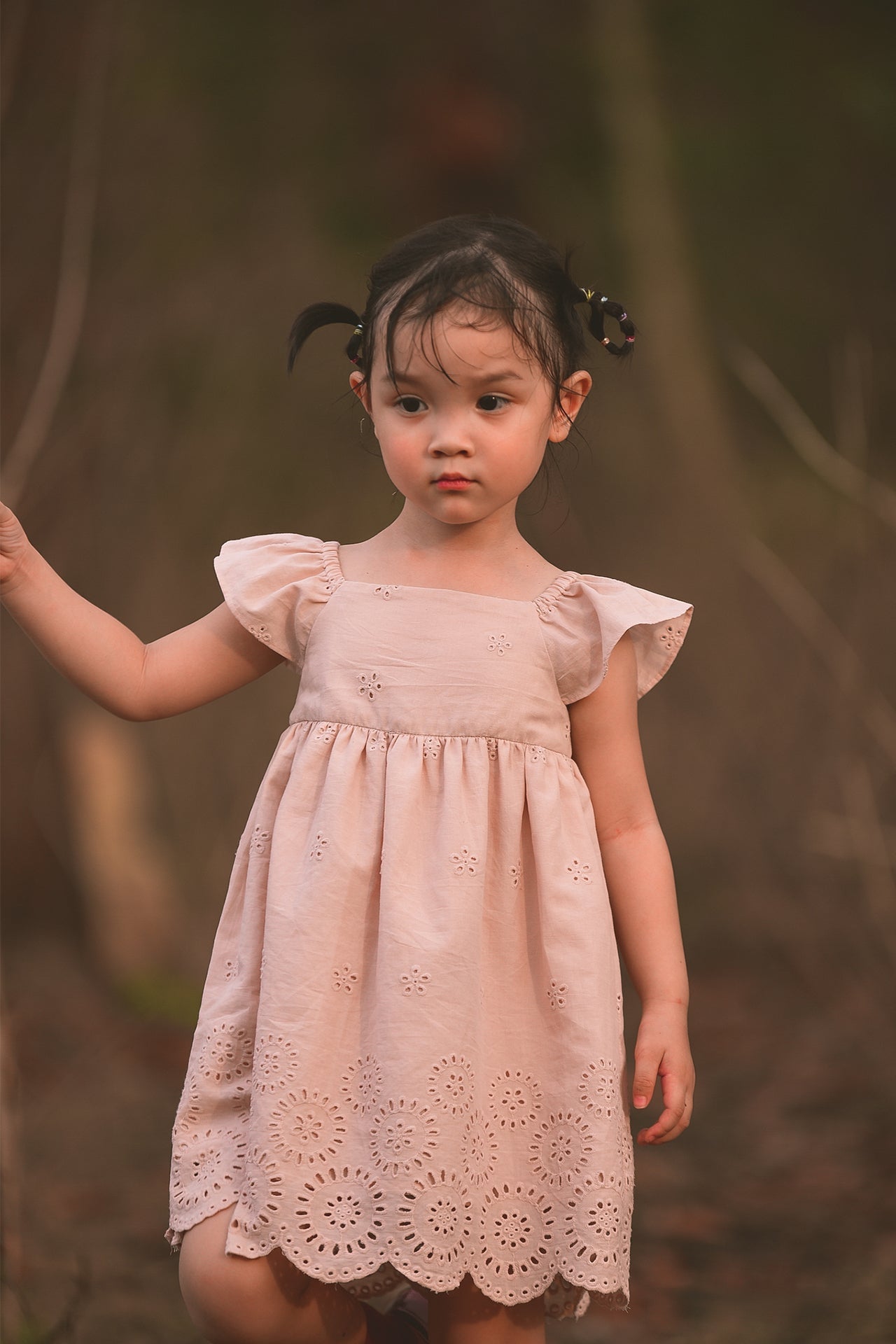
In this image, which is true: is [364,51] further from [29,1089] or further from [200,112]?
[29,1089]

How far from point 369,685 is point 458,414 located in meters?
0.34

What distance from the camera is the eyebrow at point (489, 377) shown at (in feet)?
5.20

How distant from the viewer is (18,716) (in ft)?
17.1

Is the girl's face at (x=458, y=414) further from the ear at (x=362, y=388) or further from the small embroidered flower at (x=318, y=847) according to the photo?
the small embroidered flower at (x=318, y=847)

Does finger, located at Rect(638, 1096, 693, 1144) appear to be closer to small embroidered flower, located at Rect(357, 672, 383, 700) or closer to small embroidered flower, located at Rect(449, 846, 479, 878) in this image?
small embroidered flower, located at Rect(449, 846, 479, 878)

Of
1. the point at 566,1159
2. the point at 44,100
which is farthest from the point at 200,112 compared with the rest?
the point at 566,1159

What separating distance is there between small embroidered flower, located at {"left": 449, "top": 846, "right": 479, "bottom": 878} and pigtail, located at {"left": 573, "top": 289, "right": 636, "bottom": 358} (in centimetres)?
67

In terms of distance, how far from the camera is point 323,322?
1798 millimetres

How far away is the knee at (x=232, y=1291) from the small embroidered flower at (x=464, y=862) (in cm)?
48

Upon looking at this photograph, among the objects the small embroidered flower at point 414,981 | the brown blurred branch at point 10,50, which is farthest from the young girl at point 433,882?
the brown blurred branch at point 10,50

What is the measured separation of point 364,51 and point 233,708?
2.42 m

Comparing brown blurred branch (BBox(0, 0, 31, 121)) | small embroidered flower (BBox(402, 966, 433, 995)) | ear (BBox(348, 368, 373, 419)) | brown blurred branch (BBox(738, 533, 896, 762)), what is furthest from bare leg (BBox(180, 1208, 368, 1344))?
brown blurred branch (BBox(0, 0, 31, 121))

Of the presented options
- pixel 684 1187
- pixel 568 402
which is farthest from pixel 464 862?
pixel 684 1187

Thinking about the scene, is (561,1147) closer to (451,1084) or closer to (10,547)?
(451,1084)
